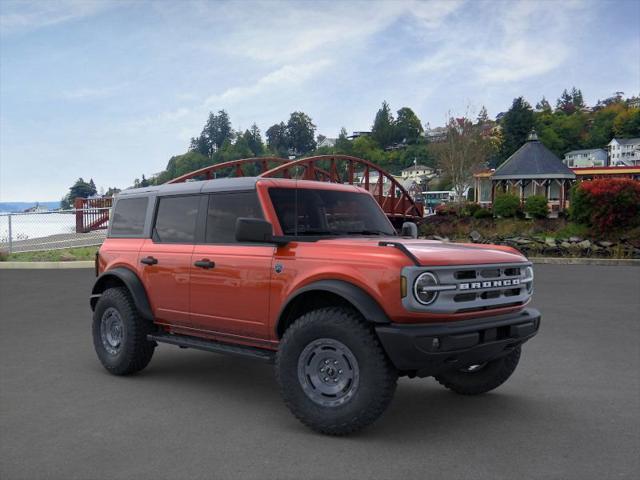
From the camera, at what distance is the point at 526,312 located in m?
5.21

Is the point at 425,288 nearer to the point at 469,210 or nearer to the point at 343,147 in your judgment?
the point at 469,210

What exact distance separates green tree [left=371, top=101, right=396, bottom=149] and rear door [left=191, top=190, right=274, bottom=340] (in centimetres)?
18635

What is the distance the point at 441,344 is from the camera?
4363 millimetres

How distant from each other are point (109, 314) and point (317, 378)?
3.06m

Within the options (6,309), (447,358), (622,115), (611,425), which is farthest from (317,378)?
(622,115)

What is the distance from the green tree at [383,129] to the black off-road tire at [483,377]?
186349 mm

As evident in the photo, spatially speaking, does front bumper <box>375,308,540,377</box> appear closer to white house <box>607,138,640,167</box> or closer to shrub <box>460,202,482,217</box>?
shrub <box>460,202,482,217</box>

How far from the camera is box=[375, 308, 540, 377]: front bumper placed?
4.31 metres

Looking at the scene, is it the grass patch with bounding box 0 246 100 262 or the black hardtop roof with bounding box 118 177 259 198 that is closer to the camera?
the black hardtop roof with bounding box 118 177 259 198

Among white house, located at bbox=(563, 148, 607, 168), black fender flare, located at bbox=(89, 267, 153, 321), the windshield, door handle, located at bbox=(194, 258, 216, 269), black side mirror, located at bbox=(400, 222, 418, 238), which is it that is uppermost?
white house, located at bbox=(563, 148, 607, 168)

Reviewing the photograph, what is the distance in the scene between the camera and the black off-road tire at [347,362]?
4.44 meters

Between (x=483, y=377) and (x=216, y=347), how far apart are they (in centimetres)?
251

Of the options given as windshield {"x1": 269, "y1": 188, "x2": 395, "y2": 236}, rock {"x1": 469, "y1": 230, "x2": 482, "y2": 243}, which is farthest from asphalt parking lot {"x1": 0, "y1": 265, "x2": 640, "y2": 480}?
rock {"x1": 469, "y1": 230, "x2": 482, "y2": 243}

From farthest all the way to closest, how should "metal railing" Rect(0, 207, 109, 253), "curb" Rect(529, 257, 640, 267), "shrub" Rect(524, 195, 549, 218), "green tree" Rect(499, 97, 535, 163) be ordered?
1. "green tree" Rect(499, 97, 535, 163)
2. "shrub" Rect(524, 195, 549, 218)
3. "metal railing" Rect(0, 207, 109, 253)
4. "curb" Rect(529, 257, 640, 267)
